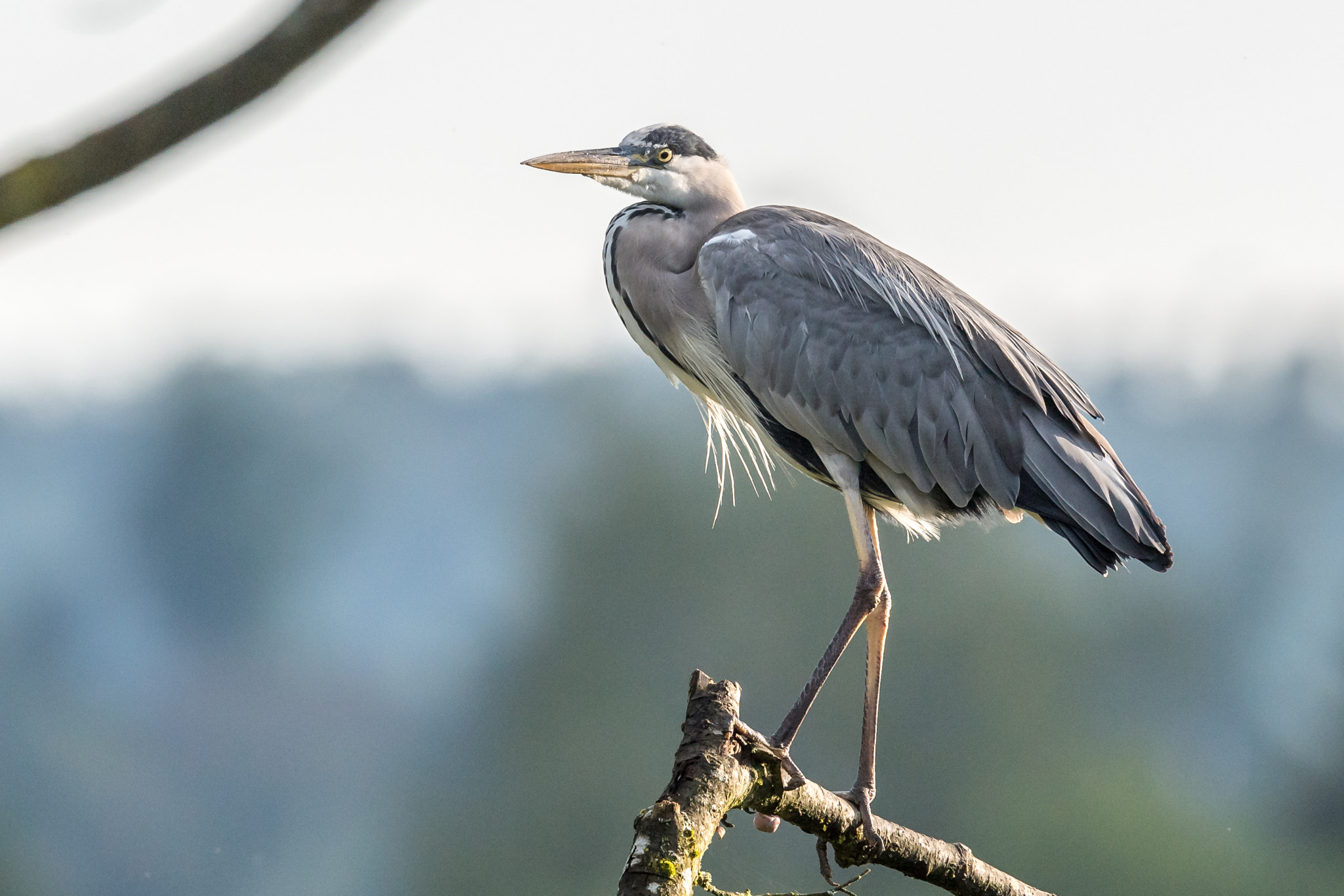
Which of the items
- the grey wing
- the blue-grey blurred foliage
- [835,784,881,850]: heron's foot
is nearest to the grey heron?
the grey wing

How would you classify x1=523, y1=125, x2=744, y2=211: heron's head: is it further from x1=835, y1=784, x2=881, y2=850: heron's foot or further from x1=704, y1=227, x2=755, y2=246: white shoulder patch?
x1=835, y1=784, x2=881, y2=850: heron's foot

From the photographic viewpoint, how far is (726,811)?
3.47 meters

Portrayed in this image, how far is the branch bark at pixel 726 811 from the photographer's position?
3051 millimetres

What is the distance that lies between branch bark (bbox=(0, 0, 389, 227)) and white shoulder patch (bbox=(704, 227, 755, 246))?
3.82 m

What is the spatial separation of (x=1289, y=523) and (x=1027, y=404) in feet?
190

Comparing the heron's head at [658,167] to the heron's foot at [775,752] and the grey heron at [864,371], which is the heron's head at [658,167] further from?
the heron's foot at [775,752]

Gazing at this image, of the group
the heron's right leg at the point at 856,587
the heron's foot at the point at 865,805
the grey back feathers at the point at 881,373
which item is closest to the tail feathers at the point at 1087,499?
the grey back feathers at the point at 881,373

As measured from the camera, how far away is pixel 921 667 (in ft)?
120

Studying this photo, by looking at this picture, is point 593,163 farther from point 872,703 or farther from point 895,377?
point 872,703

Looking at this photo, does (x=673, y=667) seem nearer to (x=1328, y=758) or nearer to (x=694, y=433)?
(x=694, y=433)

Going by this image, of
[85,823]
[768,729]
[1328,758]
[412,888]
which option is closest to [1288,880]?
[1328,758]

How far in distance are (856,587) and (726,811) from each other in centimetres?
171

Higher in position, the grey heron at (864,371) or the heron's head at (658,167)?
the heron's head at (658,167)

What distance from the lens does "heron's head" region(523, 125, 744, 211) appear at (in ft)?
18.2
